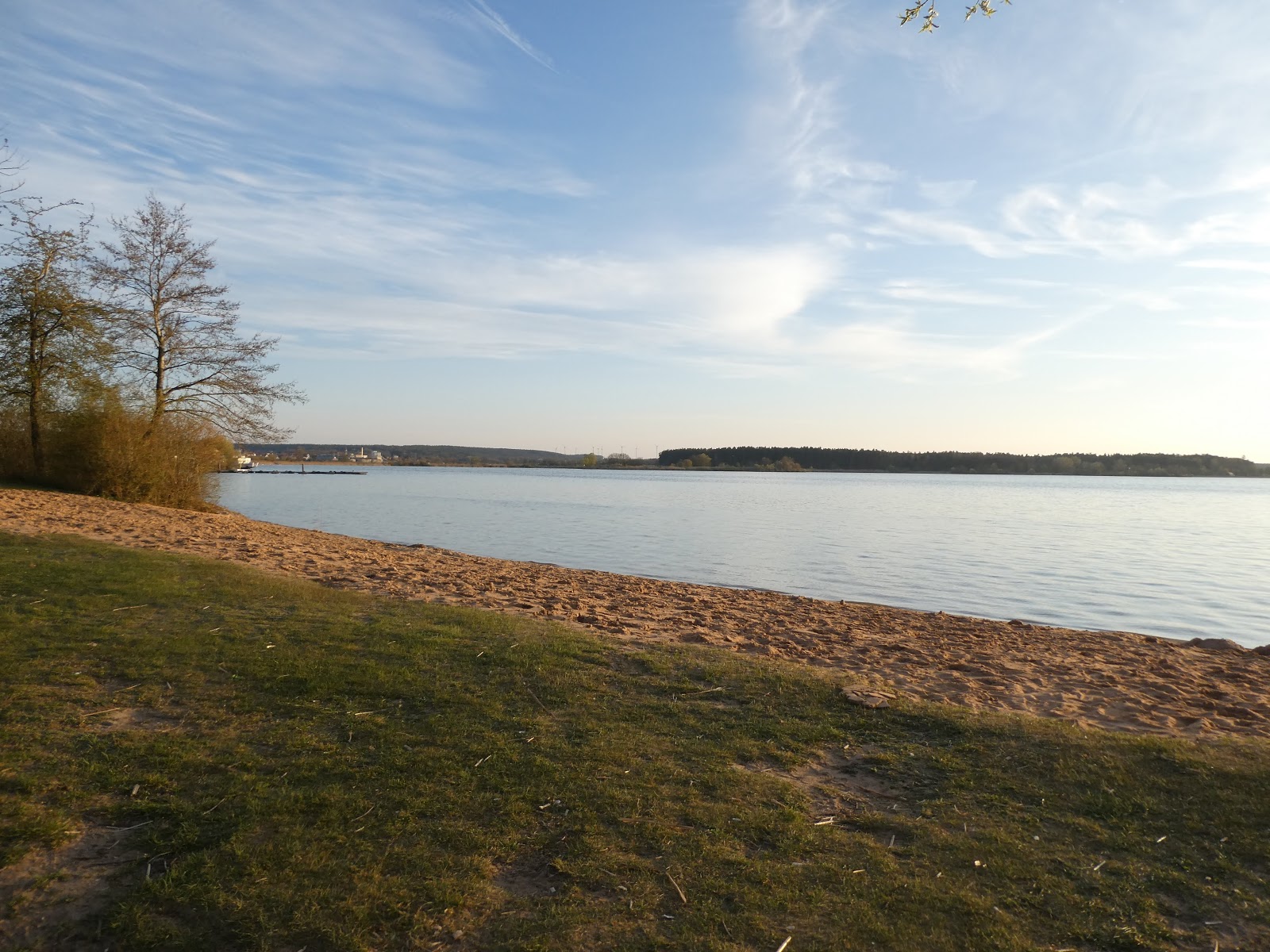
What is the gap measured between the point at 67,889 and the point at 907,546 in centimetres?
2670

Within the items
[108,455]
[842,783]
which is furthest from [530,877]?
[108,455]

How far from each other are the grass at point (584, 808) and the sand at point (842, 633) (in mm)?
1603

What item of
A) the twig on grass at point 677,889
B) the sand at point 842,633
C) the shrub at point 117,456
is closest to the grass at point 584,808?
Answer: the twig on grass at point 677,889

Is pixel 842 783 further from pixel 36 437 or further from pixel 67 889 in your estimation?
pixel 36 437

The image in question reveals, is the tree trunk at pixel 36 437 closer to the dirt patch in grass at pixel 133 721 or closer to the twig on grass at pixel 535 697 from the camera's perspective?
the dirt patch in grass at pixel 133 721

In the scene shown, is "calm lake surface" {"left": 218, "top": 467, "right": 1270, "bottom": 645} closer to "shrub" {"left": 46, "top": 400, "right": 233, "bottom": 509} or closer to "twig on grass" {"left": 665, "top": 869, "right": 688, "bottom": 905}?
"shrub" {"left": 46, "top": 400, "right": 233, "bottom": 509}

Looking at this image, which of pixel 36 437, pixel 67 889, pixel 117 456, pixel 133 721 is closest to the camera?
pixel 67 889

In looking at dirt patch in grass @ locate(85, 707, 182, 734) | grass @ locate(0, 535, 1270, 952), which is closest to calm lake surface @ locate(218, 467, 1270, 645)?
grass @ locate(0, 535, 1270, 952)

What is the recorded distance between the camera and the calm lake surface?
56.8 ft

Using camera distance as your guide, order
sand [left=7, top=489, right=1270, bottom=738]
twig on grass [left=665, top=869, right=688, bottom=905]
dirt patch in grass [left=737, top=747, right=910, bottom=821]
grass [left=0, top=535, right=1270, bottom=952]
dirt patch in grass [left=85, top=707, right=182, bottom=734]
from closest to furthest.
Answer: grass [left=0, top=535, right=1270, bottom=952]
twig on grass [left=665, top=869, right=688, bottom=905]
dirt patch in grass [left=737, top=747, right=910, bottom=821]
dirt patch in grass [left=85, top=707, right=182, bottom=734]
sand [left=7, top=489, right=1270, bottom=738]

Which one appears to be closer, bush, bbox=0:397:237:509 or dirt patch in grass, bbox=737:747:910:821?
dirt patch in grass, bbox=737:747:910:821

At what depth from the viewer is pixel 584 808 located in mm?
4633

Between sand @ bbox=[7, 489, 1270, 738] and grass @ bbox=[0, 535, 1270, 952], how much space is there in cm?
160

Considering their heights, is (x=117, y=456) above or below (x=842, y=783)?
above
